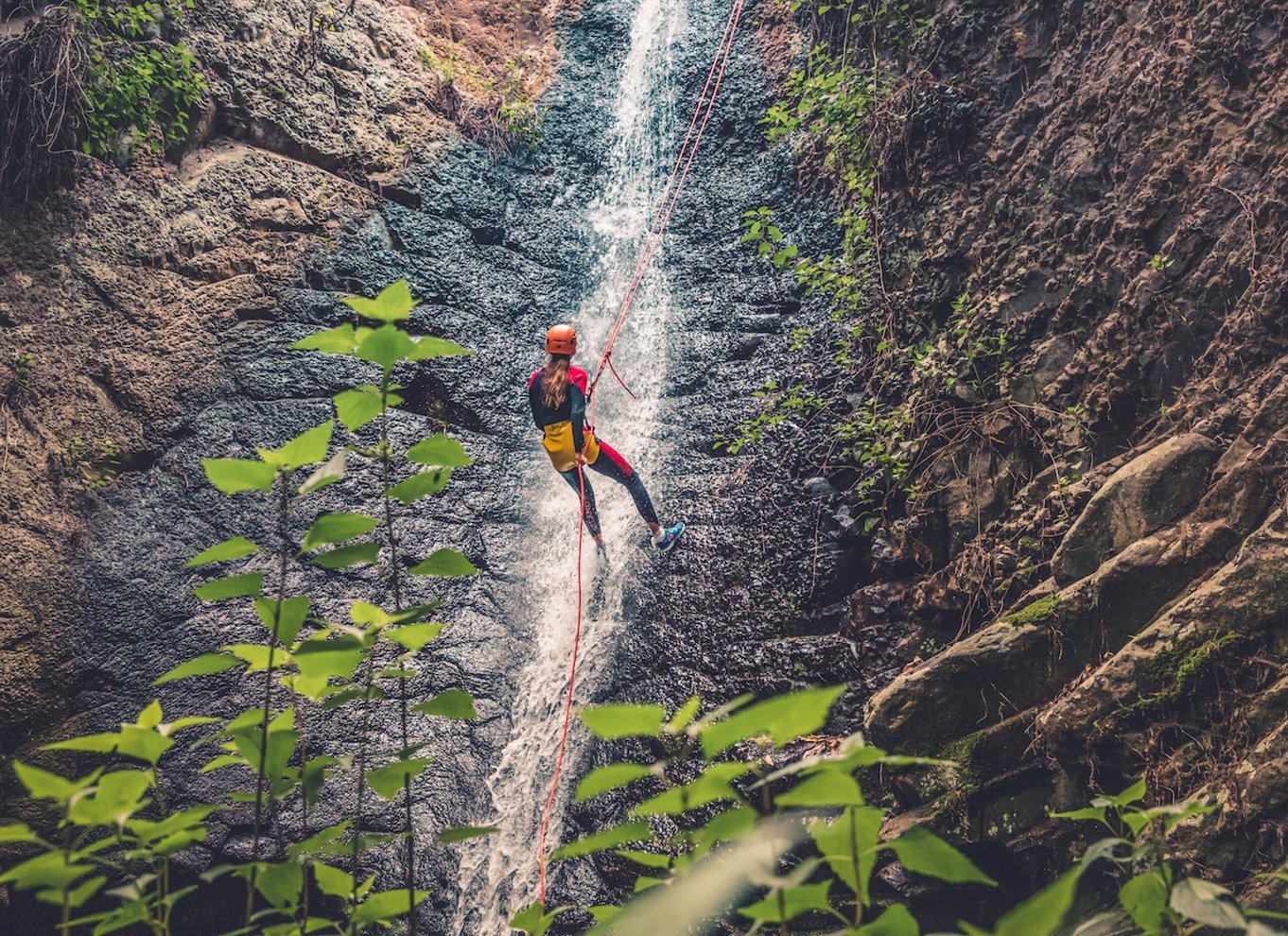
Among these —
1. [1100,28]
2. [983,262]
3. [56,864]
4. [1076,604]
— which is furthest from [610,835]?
[1100,28]

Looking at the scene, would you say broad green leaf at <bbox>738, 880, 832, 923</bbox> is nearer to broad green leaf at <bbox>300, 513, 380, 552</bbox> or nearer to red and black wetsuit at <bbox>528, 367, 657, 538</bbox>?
broad green leaf at <bbox>300, 513, 380, 552</bbox>

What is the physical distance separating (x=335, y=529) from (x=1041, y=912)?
2.99 feet

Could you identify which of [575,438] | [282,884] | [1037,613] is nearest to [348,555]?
[282,884]

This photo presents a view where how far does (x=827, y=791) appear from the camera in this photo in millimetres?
796

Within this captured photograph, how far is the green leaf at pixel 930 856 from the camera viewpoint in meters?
0.88

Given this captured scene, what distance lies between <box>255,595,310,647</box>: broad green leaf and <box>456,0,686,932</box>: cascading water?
3751mm

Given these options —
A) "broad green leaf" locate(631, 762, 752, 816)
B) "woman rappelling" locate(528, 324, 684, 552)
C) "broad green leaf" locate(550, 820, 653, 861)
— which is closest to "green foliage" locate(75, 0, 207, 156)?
"woman rappelling" locate(528, 324, 684, 552)

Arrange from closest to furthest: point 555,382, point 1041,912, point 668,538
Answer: point 1041,912 → point 555,382 → point 668,538

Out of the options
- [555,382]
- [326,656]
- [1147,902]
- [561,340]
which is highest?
[561,340]

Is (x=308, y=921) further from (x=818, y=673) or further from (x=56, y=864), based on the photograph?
(x=818, y=673)

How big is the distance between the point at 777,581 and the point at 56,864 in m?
4.05

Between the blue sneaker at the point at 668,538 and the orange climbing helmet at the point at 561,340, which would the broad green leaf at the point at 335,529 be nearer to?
the orange climbing helmet at the point at 561,340

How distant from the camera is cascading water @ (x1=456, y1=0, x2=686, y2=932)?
4469 mm

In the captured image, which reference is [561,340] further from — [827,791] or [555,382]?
[827,791]
